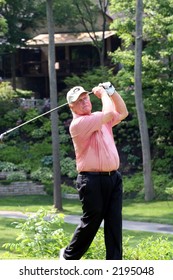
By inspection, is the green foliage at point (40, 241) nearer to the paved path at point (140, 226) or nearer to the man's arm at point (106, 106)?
the man's arm at point (106, 106)

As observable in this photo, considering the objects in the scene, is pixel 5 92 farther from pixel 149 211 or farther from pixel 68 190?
pixel 149 211

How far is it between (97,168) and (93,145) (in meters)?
0.24

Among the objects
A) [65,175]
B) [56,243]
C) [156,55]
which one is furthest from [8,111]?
[56,243]

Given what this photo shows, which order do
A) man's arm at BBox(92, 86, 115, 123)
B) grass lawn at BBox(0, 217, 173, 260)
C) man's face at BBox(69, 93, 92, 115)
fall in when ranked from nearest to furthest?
man's arm at BBox(92, 86, 115, 123) → man's face at BBox(69, 93, 92, 115) → grass lawn at BBox(0, 217, 173, 260)

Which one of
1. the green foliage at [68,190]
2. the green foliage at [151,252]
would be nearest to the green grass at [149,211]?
the green foliage at [68,190]

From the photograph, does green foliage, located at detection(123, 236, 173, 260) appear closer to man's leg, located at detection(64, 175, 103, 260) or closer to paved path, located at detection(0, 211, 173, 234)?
man's leg, located at detection(64, 175, 103, 260)

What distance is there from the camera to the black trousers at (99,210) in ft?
24.8

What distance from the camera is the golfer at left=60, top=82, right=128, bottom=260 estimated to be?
7.53 metres

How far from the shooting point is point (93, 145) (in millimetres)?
7555

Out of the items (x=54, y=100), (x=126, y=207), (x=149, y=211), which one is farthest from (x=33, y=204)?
(x=149, y=211)

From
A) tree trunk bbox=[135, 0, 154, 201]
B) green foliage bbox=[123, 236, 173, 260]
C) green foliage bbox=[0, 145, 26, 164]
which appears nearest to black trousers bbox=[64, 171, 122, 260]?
green foliage bbox=[123, 236, 173, 260]

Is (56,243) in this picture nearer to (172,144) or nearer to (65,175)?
(65,175)

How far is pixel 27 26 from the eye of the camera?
38.7m

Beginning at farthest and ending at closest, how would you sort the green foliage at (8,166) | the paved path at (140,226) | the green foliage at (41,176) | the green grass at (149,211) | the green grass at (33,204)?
the green foliage at (8,166), the green foliage at (41,176), the green grass at (33,204), the green grass at (149,211), the paved path at (140,226)
